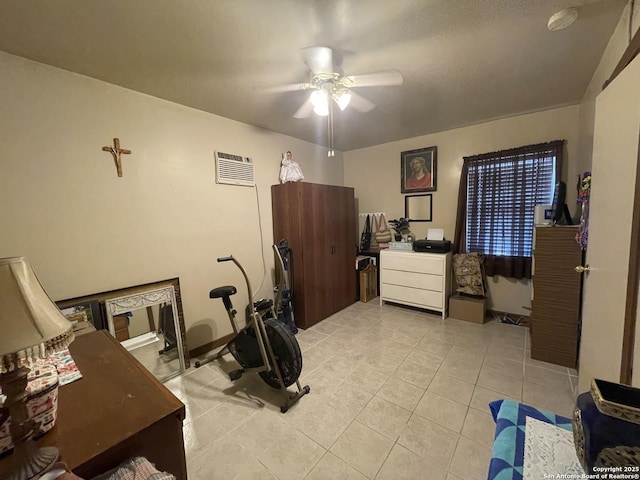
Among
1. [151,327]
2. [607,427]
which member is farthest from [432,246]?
[151,327]

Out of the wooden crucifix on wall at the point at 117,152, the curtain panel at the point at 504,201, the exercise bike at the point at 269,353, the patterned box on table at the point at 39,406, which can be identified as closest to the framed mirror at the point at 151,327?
the exercise bike at the point at 269,353

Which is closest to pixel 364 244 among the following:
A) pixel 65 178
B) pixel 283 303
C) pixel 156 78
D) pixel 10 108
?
pixel 283 303

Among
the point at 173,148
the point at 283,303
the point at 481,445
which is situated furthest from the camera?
the point at 283,303

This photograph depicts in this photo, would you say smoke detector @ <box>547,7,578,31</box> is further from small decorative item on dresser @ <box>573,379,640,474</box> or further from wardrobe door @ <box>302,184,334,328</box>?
wardrobe door @ <box>302,184,334,328</box>

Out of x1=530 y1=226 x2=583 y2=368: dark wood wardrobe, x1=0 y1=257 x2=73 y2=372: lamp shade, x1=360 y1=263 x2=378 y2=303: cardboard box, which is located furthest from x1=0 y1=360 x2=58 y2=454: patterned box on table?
x1=360 y1=263 x2=378 y2=303: cardboard box

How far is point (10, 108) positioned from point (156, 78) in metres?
0.89

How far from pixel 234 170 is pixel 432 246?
2.61m

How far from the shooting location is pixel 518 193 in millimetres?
2941

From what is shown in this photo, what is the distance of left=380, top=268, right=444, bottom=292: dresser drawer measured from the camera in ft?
10.6

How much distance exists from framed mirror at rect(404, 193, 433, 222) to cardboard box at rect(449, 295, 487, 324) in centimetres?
117

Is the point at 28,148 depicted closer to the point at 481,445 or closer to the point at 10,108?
the point at 10,108

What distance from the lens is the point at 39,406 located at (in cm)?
74

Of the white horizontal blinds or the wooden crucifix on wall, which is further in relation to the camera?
the white horizontal blinds

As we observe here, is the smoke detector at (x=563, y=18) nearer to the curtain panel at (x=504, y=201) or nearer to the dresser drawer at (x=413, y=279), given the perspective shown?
the curtain panel at (x=504, y=201)
